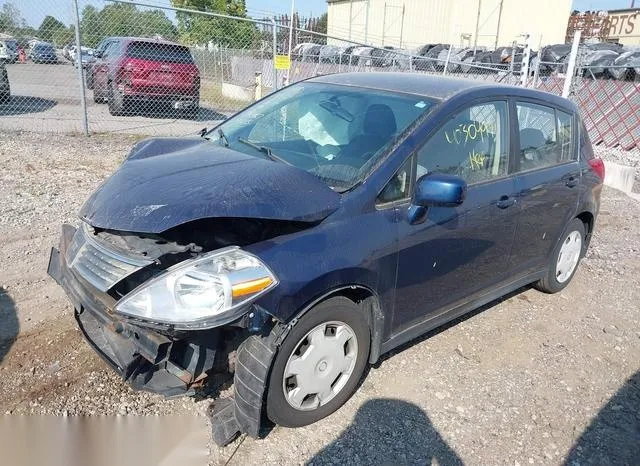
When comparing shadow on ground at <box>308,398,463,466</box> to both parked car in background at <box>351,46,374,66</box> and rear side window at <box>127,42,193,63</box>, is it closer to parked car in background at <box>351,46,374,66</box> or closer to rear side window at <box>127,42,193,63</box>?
rear side window at <box>127,42,193,63</box>

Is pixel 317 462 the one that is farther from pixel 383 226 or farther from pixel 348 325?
pixel 383 226

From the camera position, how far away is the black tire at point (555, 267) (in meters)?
4.28

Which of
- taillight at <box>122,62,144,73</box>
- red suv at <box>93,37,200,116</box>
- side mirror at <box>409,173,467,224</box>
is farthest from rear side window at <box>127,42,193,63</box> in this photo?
side mirror at <box>409,173,467,224</box>

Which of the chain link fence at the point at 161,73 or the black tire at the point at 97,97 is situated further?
the black tire at the point at 97,97

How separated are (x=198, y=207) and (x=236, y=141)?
4.09ft

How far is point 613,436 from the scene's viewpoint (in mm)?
2906

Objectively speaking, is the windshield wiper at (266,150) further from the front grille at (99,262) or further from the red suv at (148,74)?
the red suv at (148,74)

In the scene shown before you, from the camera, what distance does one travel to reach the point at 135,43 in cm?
1041

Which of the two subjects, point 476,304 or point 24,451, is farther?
point 476,304

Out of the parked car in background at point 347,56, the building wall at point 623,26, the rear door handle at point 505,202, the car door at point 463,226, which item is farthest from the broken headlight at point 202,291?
the building wall at point 623,26

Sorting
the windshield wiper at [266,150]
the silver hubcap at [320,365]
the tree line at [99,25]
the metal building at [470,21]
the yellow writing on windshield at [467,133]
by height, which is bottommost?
the silver hubcap at [320,365]

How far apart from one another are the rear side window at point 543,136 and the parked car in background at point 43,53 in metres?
9.23

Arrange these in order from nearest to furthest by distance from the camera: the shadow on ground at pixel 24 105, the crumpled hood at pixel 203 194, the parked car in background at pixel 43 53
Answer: the crumpled hood at pixel 203 194 < the parked car in background at pixel 43 53 < the shadow on ground at pixel 24 105

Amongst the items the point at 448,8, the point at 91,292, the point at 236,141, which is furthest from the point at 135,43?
the point at 448,8
